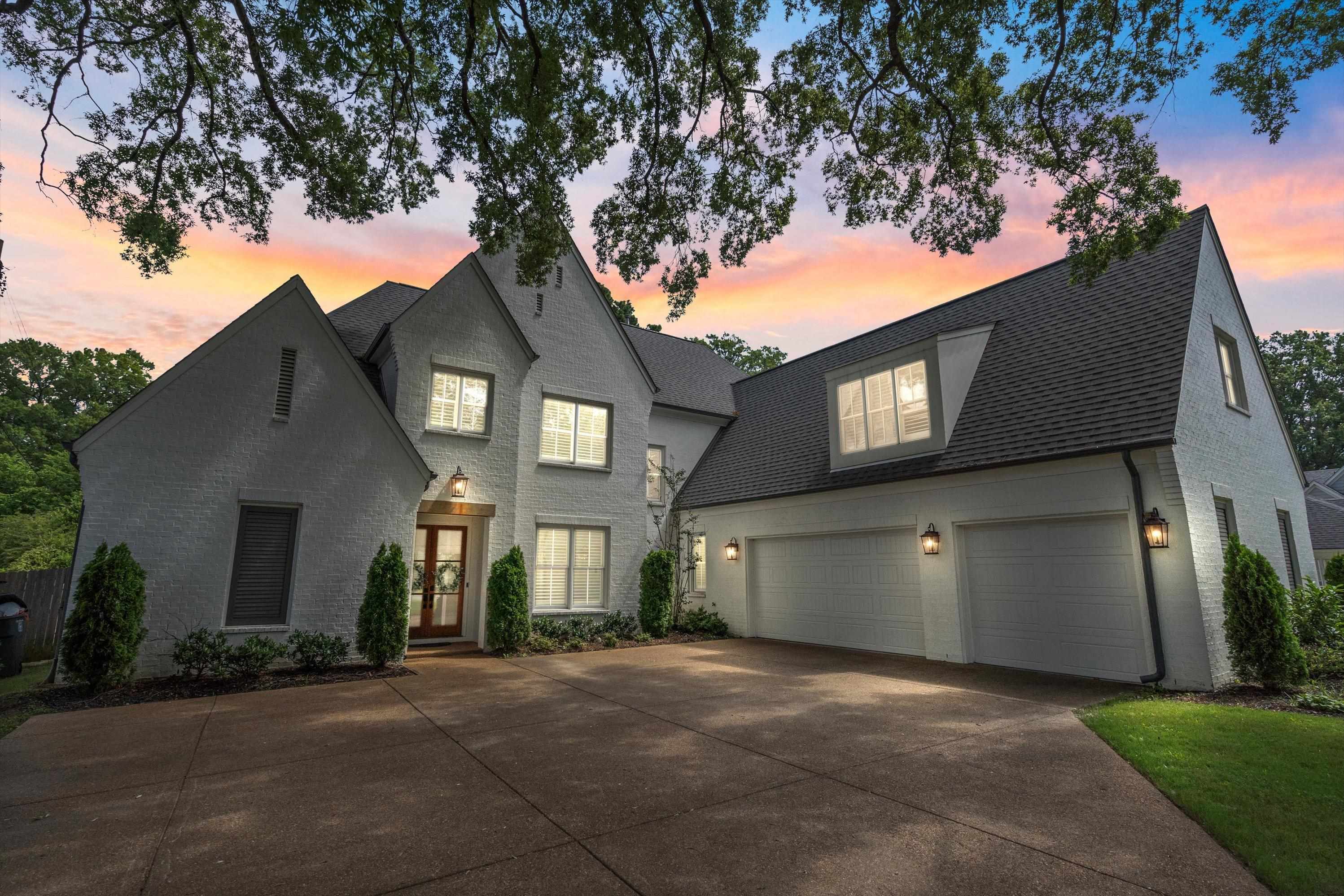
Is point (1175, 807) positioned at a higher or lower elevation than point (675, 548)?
lower

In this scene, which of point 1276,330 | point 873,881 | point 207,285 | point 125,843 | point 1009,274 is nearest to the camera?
point 873,881

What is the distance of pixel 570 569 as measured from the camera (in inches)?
539

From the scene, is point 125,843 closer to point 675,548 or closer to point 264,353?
point 264,353

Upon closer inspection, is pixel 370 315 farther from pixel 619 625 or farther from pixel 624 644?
pixel 624 644

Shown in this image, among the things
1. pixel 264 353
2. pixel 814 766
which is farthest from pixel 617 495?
pixel 814 766

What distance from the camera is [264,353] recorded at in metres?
9.88

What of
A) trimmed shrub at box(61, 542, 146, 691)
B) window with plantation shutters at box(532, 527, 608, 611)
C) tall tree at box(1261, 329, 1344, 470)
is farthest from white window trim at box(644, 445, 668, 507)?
tall tree at box(1261, 329, 1344, 470)

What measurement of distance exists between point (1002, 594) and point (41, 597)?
1851 centimetres

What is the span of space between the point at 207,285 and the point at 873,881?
42.0 feet

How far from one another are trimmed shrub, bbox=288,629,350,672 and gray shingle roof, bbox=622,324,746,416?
30.6 ft

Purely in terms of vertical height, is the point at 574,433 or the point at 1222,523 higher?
the point at 574,433

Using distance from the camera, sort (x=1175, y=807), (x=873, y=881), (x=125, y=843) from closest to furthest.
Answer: (x=873, y=881) → (x=125, y=843) → (x=1175, y=807)

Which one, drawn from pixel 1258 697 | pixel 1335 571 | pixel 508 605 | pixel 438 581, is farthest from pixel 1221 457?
pixel 438 581

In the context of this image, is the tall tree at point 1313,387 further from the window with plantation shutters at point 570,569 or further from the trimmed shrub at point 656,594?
the window with plantation shutters at point 570,569
